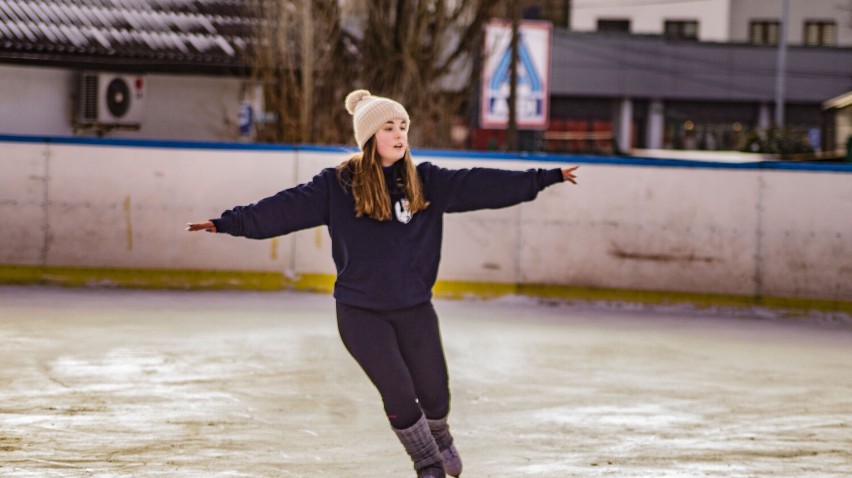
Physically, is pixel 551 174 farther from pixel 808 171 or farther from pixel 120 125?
pixel 120 125

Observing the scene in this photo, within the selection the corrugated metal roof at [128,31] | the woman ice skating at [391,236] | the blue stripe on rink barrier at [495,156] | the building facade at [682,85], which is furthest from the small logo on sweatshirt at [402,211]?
the building facade at [682,85]

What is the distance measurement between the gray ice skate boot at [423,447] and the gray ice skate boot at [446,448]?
167 mm

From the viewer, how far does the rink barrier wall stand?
484 inches

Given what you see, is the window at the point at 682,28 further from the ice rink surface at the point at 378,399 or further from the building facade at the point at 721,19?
the ice rink surface at the point at 378,399

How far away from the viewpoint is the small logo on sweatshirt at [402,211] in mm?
5105

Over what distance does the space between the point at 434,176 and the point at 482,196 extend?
0.63 ft

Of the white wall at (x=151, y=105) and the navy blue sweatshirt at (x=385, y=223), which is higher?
the white wall at (x=151, y=105)

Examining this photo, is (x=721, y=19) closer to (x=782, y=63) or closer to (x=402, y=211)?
(x=782, y=63)

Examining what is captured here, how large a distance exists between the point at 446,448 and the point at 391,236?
0.86 meters

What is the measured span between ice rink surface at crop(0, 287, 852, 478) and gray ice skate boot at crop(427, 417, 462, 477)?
44 centimetres

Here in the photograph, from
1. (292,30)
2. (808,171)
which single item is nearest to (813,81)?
(292,30)

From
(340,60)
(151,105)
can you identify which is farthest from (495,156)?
(151,105)

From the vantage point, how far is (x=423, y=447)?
5082 mm

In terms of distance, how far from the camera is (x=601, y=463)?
19.9 feet
